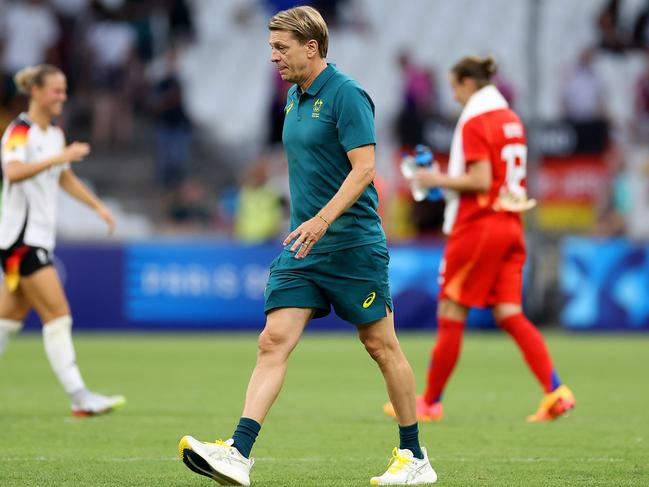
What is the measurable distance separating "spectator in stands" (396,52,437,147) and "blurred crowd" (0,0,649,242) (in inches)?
0.8

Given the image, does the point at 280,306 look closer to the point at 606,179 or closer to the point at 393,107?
the point at 606,179

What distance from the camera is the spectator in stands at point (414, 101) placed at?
22.7 m

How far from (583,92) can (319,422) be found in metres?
16.1

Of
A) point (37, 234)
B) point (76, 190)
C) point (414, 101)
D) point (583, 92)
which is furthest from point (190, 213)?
point (37, 234)

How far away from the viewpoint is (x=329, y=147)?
661 cm

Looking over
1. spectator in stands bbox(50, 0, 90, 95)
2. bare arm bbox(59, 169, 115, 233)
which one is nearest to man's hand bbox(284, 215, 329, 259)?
bare arm bbox(59, 169, 115, 233)

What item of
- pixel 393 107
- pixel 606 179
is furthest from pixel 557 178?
pixel 393 107

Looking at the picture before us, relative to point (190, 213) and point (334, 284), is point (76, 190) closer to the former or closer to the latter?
point (334, 284)

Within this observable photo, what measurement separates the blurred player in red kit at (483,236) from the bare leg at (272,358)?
313cm

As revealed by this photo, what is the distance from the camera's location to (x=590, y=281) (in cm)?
1875

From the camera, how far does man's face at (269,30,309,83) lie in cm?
656

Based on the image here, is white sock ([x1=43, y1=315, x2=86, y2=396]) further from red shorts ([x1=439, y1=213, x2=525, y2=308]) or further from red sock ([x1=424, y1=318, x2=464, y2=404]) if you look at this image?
red shorts ([x1=439, y1=213, x2=525, y2=308])

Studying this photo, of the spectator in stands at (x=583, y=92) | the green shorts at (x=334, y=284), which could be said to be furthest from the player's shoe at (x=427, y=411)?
the spectator in stands at (x=583, y=92)

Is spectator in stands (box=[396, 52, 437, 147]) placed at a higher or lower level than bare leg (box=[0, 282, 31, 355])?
higher
